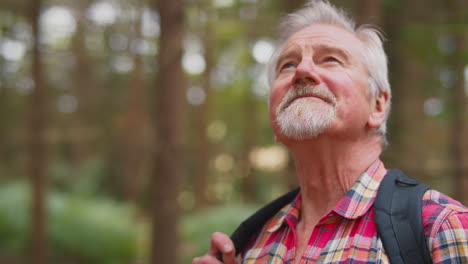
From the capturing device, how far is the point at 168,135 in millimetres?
5516

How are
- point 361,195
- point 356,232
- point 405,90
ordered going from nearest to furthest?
point 356,232 < point 361,195 < point 405,90

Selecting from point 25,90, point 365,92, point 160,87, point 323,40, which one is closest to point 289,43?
point 323,40

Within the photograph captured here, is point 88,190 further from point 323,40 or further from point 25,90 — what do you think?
point 323,40

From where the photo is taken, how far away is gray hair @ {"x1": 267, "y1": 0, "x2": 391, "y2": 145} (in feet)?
6.49

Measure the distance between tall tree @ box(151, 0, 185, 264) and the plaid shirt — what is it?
12.0ft

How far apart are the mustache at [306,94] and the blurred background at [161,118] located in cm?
60

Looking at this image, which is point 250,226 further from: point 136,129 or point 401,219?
point 136,129

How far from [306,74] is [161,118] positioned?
155 inches

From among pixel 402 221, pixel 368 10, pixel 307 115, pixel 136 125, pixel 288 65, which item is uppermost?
pixel 368 10

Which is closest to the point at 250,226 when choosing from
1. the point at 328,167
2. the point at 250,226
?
the point at 250,226

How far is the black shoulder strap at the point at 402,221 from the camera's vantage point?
4.43 feet

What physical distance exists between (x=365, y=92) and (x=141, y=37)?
1267 cm

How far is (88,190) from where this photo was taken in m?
17.9

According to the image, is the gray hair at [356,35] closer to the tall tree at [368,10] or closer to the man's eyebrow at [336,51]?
the man's eyebrow at [336,51]
